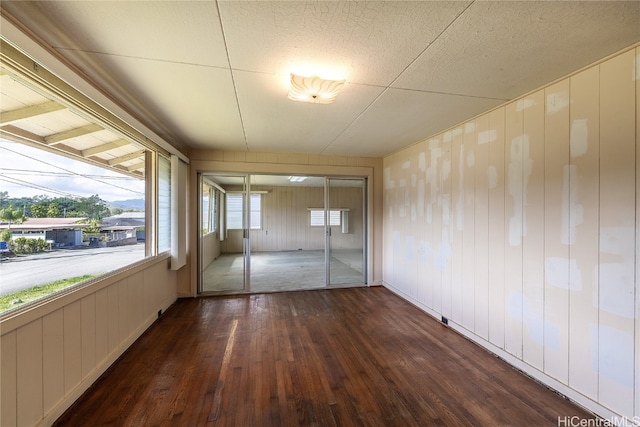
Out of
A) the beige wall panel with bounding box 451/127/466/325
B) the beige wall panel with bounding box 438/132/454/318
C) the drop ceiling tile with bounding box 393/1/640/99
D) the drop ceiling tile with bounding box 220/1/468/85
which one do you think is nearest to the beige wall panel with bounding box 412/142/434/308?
the beige wall panel with bounding box 438/132/454/318

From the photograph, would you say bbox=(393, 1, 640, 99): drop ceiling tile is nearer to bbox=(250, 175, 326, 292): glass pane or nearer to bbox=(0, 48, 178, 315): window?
bbox=(0, 48, 178, 315): window

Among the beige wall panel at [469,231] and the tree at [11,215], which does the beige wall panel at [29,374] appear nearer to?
the tree at [11,215]

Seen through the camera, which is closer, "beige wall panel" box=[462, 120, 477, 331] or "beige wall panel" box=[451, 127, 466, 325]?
"beige wall panel" box=[462, 120, 477, 331]

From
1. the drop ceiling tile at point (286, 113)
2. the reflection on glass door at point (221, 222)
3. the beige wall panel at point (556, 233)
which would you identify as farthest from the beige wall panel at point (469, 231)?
the reflection on glass door at point (221, 222)

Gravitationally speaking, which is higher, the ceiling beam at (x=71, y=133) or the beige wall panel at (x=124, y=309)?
the ceiling beam at (x=71, y=133)

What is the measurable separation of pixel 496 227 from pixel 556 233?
515 mm

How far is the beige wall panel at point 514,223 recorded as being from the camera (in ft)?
7.10

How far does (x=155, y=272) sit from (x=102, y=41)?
2.47 metres

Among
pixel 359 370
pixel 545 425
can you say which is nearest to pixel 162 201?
pixel 359 370

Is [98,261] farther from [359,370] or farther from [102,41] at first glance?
[359,370]

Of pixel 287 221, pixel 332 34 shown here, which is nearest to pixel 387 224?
pixel 332 34

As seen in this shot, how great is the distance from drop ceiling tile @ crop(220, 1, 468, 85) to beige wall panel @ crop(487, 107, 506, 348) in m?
1.30

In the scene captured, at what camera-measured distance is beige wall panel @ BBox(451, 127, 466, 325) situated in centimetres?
281

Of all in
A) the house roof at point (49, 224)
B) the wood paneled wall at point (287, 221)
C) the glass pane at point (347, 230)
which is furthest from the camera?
the wood paneled wall at point (287, 221)
